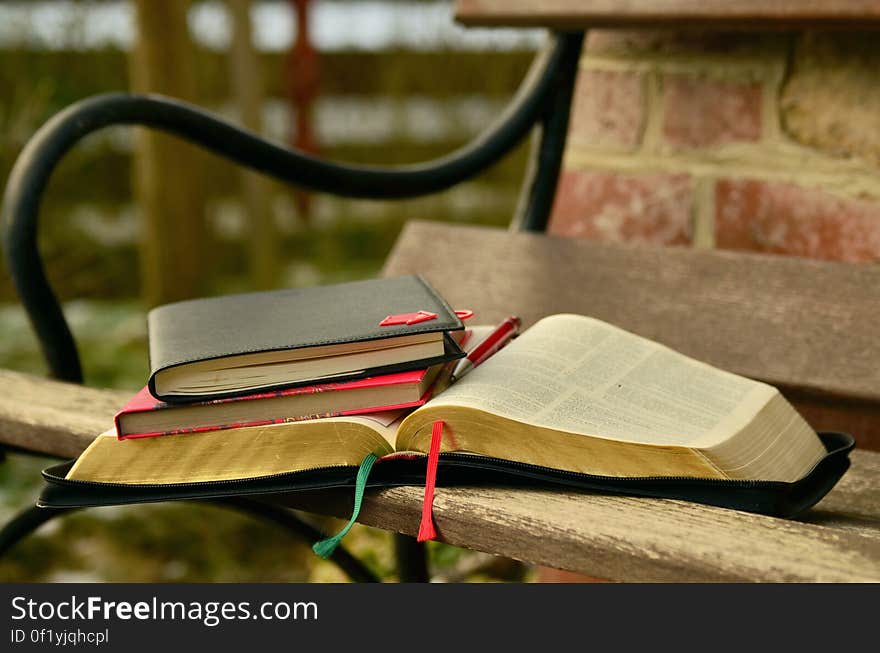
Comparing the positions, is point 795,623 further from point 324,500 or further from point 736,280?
point 736,280

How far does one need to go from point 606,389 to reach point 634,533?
0.15 metres

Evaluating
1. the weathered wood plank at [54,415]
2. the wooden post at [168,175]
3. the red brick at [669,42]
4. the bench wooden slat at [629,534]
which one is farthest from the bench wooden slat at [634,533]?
the wooden post at [168,175]

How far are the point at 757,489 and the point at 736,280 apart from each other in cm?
41

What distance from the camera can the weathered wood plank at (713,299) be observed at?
0.93m

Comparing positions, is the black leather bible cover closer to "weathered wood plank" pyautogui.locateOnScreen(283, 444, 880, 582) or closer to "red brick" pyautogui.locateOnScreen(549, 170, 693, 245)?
"weathered wood plank" pyautogui.locateOnScreen(283, 444, 880, 582)

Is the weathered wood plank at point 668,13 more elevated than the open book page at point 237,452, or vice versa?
the weathered wood plank at point 668,13

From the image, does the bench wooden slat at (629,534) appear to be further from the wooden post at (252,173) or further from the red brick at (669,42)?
the wooden post at (252,173)

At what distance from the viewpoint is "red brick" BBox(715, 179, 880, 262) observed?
42.7 inches

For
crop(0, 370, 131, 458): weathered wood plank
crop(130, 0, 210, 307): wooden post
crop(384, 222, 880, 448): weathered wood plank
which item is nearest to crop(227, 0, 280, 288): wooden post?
crop(130, 0, 210, 307): wooden post

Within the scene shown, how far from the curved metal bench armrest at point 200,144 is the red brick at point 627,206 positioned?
0.11 metres

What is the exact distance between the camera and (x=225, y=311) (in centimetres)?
79

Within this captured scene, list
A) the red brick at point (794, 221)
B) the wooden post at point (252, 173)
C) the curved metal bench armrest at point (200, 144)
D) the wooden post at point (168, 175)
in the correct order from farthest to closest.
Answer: the wooden post at point (252, 173) < the wooden post at point (168, 175) < the red brick at point (794, 221) < the curved metal bench armrest at point (200, 144)

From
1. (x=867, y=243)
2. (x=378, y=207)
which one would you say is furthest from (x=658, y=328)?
(x=378, y=207)

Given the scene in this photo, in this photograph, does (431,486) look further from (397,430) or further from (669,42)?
(669,42)
